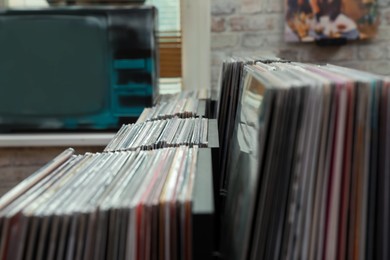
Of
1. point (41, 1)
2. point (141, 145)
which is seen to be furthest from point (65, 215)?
point (41, 1)

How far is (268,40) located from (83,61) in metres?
0.74

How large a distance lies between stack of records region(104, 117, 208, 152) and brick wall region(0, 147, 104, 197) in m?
1.13

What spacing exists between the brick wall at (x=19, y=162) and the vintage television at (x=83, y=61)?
24 cm

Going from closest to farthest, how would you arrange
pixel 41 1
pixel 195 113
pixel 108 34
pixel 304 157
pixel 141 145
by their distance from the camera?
pixel 304 157 < pixel 141 145 < pixel 195 113 < pixel 108 34 < pixel 41 1

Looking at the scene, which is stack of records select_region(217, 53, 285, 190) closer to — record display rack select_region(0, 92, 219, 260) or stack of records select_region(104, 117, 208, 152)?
stack of records select_region(104, 117, 208, 152)

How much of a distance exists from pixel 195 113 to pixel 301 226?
0.53 metres

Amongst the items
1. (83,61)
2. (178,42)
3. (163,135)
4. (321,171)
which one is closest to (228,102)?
(163,135)

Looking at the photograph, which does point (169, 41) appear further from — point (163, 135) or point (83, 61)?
point (163, 135)

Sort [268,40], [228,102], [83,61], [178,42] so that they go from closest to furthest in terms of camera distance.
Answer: [228,102], [83,61], [268,40], [178,42]

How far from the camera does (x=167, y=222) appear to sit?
15.8 inches

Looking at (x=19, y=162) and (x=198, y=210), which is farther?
(x=19, y=162)

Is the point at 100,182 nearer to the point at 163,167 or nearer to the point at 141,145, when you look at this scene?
the point at 163,167

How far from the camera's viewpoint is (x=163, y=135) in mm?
725

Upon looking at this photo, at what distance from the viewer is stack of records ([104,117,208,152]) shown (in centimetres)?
66
